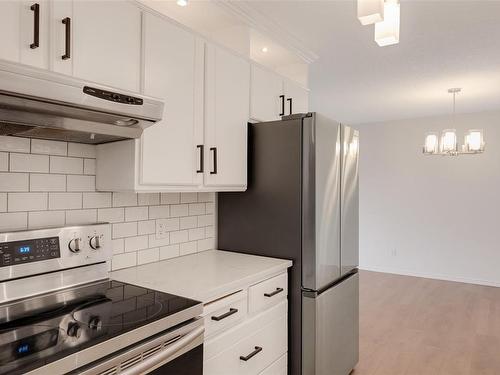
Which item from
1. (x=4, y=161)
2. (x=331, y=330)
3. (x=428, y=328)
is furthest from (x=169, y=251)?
(x=428, y=328)

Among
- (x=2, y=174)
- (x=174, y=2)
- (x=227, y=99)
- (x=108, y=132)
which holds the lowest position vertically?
(x=2, y=174)

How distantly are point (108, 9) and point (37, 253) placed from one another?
1.04 metres

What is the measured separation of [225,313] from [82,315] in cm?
61

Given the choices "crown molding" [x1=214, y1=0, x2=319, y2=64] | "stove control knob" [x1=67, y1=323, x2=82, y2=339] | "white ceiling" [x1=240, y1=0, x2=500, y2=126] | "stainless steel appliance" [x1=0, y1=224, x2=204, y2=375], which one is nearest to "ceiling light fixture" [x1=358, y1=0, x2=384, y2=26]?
"white ceiling" [x1=240, y1=0, x2=500, y2=126]

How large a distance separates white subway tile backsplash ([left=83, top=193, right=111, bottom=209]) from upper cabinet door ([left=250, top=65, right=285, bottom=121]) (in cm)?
104

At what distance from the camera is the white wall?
5.12 metres

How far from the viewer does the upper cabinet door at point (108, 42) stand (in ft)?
4.58

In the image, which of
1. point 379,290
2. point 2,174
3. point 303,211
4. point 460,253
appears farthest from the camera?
point 460,253

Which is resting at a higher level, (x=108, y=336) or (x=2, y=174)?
(x=2, y=174)

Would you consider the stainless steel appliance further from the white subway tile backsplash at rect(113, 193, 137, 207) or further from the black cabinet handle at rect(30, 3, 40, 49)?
the black cabinet handle at rect(30, 3, 40, 49)

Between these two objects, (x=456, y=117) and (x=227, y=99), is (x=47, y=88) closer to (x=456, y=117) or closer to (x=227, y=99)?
(x=227, y=99)

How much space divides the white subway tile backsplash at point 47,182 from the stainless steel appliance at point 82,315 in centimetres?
19

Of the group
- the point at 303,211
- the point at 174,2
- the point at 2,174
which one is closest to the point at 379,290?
the point at 303,211

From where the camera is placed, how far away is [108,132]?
1.46 m
